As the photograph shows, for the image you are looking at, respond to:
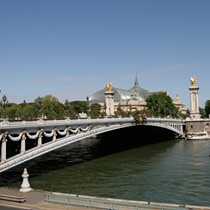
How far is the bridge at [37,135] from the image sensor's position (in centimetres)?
2584

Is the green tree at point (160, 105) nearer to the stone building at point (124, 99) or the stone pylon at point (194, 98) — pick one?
the stone pylon at point (194, 98)

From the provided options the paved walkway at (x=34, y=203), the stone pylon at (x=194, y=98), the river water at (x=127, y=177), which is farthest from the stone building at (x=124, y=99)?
the paved walkway at (x=34, y=203)

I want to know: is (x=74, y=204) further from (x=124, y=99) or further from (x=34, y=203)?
(x=124, y=99)

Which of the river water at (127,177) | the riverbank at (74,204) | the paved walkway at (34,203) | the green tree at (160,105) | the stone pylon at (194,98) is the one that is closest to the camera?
the riverbank at (74,204)

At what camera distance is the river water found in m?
26.6

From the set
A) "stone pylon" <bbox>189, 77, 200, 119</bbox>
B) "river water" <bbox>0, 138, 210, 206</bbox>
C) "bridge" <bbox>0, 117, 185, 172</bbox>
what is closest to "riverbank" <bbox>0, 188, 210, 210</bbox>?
"bridge" <bbox>0, 117, 185, 172</bbox>

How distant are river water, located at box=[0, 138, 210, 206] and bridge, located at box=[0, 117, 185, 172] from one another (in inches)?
96.6

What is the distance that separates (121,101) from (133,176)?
148379 mm

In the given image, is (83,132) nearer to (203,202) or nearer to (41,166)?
(41,166)

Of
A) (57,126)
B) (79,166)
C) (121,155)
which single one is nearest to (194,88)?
(121,155)

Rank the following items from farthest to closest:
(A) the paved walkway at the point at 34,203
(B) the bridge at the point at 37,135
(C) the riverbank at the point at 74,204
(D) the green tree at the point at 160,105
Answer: (D) the green tree at the point at 160,105
(B) the bridge at the point at 37,135
(A) the paved walkway at the point at 34,203
(C) the riverbank at the point at 74,204

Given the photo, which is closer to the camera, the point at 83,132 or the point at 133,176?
the point at 133,176

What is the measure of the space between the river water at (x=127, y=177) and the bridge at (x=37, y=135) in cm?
245

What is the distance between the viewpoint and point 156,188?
→ 2870cm
